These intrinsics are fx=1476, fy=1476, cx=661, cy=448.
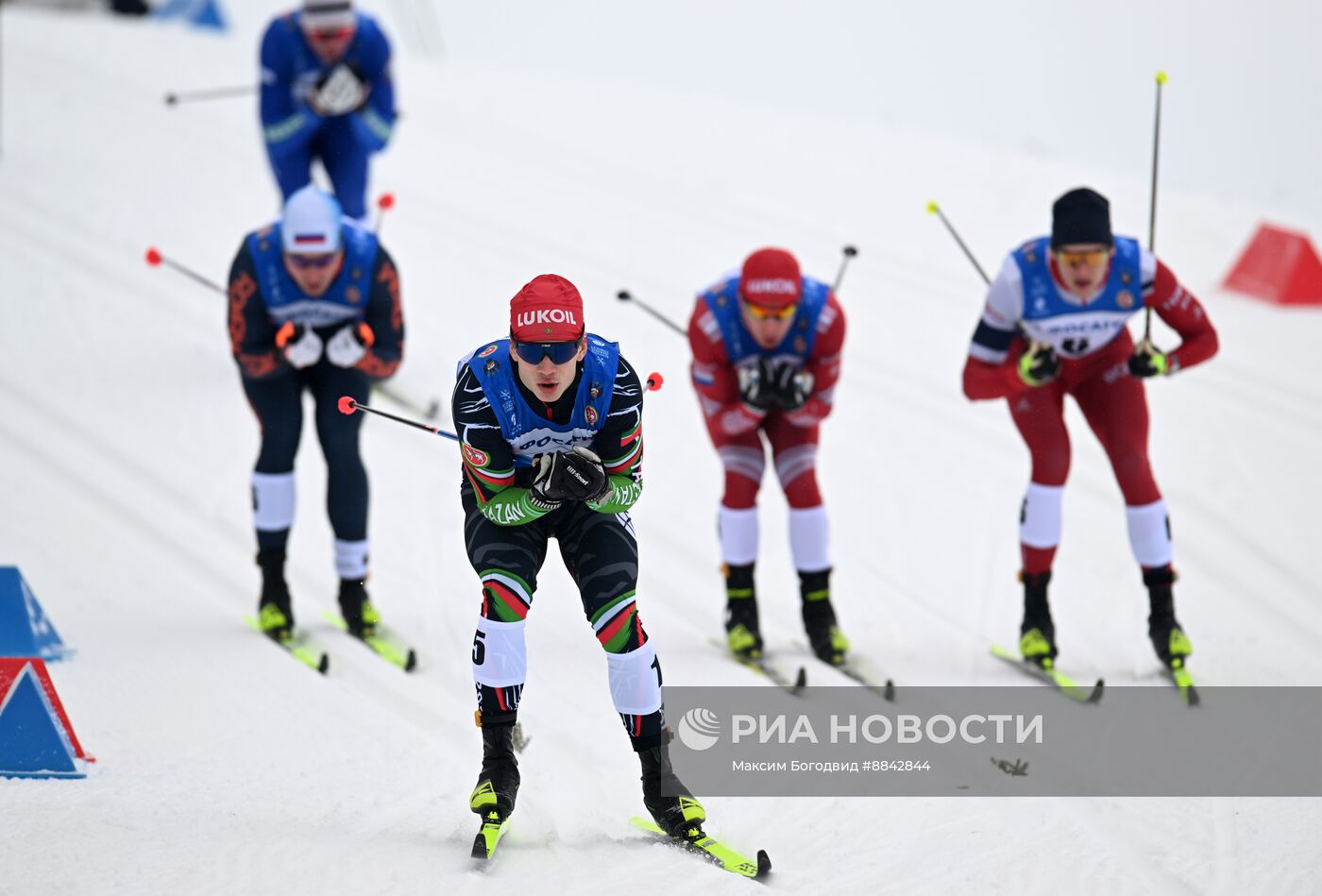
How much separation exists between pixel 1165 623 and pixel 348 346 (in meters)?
3.47

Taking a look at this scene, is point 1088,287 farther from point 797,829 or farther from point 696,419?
point 696,419

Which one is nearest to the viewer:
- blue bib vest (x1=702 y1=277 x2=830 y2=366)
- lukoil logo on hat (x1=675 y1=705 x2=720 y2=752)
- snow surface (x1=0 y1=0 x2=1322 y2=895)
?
snow surface (x1=0 y1=0 x2=1322 y2=895)

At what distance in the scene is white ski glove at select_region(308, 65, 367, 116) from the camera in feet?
27.1

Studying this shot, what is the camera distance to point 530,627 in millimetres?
6531

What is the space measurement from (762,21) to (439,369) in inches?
819

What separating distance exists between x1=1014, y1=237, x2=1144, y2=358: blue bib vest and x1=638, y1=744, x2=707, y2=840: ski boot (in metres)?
2.54

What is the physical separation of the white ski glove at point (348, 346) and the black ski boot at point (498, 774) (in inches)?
82.4

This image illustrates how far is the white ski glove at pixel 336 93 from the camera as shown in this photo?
8.27 meters

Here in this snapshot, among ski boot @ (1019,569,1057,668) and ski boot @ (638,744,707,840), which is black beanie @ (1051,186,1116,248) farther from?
ski boot @ (638,744,707,840)

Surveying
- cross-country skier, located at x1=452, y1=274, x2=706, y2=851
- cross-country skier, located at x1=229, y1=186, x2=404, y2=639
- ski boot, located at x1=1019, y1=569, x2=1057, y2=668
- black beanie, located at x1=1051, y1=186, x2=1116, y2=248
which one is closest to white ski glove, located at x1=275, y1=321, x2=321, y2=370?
cross-country skier, located at x1=229, y1=186, x2=404, y2=639

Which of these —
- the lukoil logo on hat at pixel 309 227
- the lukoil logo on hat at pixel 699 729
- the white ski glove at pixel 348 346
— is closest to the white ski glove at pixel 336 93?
the lukoil logo on hat at pixel 309 227

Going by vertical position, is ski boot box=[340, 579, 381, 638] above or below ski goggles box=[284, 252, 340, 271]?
below

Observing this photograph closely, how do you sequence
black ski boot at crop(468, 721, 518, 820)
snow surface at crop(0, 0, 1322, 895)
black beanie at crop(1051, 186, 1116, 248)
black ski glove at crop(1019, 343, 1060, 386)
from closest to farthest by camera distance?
black ski boot at crop(468, 721, 518, 820), snow surface at crop(0, 0, 1322, 895), black beanie at crop(1051, 186, 1116, 248), black ski glove at crop(1019, 343, 1060, 386)

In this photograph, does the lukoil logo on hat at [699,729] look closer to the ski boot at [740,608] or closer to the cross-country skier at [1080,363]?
the ski boot at [740,608]
